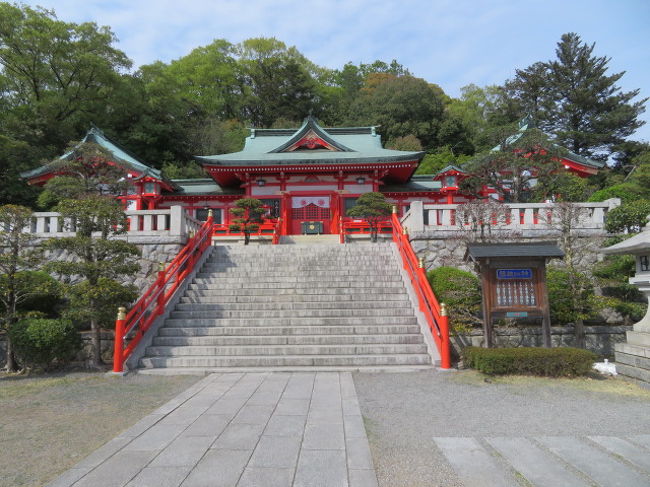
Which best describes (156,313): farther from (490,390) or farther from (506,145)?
(506,145)

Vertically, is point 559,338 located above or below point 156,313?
below

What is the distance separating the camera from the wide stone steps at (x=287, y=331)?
27.4 ft

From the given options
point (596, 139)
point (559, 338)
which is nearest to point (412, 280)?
point (559, 338)

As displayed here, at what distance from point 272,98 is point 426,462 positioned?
4365 centimetres

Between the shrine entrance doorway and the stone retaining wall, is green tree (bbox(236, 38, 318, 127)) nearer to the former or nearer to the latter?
the shrine entrance doorway

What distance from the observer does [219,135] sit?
1367 inches

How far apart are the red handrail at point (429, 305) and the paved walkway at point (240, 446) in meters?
2.29

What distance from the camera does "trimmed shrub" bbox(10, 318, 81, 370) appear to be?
7.23 meters

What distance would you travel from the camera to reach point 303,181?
19484 mm

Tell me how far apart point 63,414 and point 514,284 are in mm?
7664

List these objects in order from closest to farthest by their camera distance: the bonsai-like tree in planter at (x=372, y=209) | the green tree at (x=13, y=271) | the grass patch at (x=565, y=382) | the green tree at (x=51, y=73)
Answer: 1. the grass patch at (x=565, y=382)
2. the green tree at (x=13, y=271)
3. the bonsai-like tree in planter at (x=372, y=209)
4. the green tree at (x=51, y=73)

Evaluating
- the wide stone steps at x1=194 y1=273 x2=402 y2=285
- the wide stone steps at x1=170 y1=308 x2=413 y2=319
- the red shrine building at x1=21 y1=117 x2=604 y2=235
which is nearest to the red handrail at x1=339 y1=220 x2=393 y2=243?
the red shrine building at x1=21 y1=117 x2=604 y2=235

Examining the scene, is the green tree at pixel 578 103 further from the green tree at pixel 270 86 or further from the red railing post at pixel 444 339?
the red railing post at pixel 444 339

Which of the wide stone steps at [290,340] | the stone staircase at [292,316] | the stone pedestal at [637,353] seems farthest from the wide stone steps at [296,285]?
the stone pedestal at [637,353]
